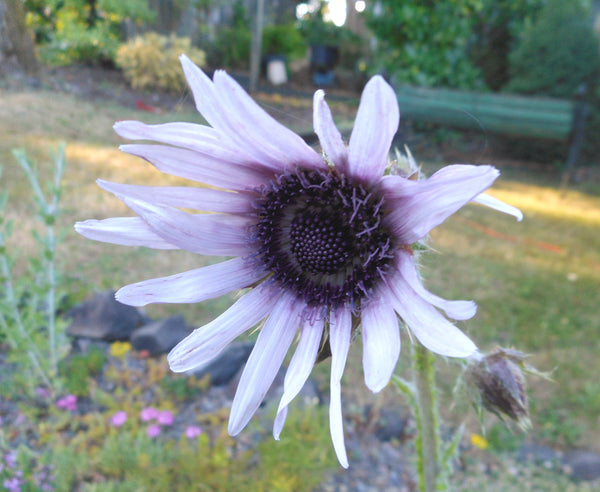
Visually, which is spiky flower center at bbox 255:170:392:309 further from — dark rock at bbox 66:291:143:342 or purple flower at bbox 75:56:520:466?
dark rock at bbox 66:291:143:342

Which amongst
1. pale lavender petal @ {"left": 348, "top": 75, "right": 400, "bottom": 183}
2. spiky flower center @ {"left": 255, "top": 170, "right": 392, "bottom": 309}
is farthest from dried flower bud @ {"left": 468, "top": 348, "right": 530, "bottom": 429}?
pale lavender petal @ {"left": 348, "top": 75, "right": 400, "bottom": 183}

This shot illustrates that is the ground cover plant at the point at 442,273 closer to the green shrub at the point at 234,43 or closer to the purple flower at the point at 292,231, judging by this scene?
the purple flower at the point at 292,231

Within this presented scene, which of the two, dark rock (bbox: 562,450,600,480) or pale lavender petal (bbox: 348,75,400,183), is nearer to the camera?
pale lavender petal (bbox: 348,75,400,183)

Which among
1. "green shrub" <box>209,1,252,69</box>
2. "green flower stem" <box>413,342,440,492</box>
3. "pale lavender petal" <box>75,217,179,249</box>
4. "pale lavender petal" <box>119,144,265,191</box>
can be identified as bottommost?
"green flower stem" <box>413,342,440,492</box>

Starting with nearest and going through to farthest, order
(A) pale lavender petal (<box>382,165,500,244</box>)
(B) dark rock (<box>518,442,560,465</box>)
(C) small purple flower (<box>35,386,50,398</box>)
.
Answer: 1. (A) pale lavender petal (<box>382,165,500,244</box>)
2. (C) small purple flower (<box>35,386,50,398</box>)
3. (B) dark rock (<box>518,442,560,465</box>)

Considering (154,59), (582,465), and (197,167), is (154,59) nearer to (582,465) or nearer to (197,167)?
(197,167)

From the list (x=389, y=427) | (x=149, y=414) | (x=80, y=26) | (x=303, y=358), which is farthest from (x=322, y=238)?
(x=389, y=427)

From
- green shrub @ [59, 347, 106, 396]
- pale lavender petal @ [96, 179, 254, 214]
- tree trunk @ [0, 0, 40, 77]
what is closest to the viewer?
pale lavender petal @ [96, 179, 254, 214]

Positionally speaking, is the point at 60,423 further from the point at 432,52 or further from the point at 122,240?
the point at 432,52
